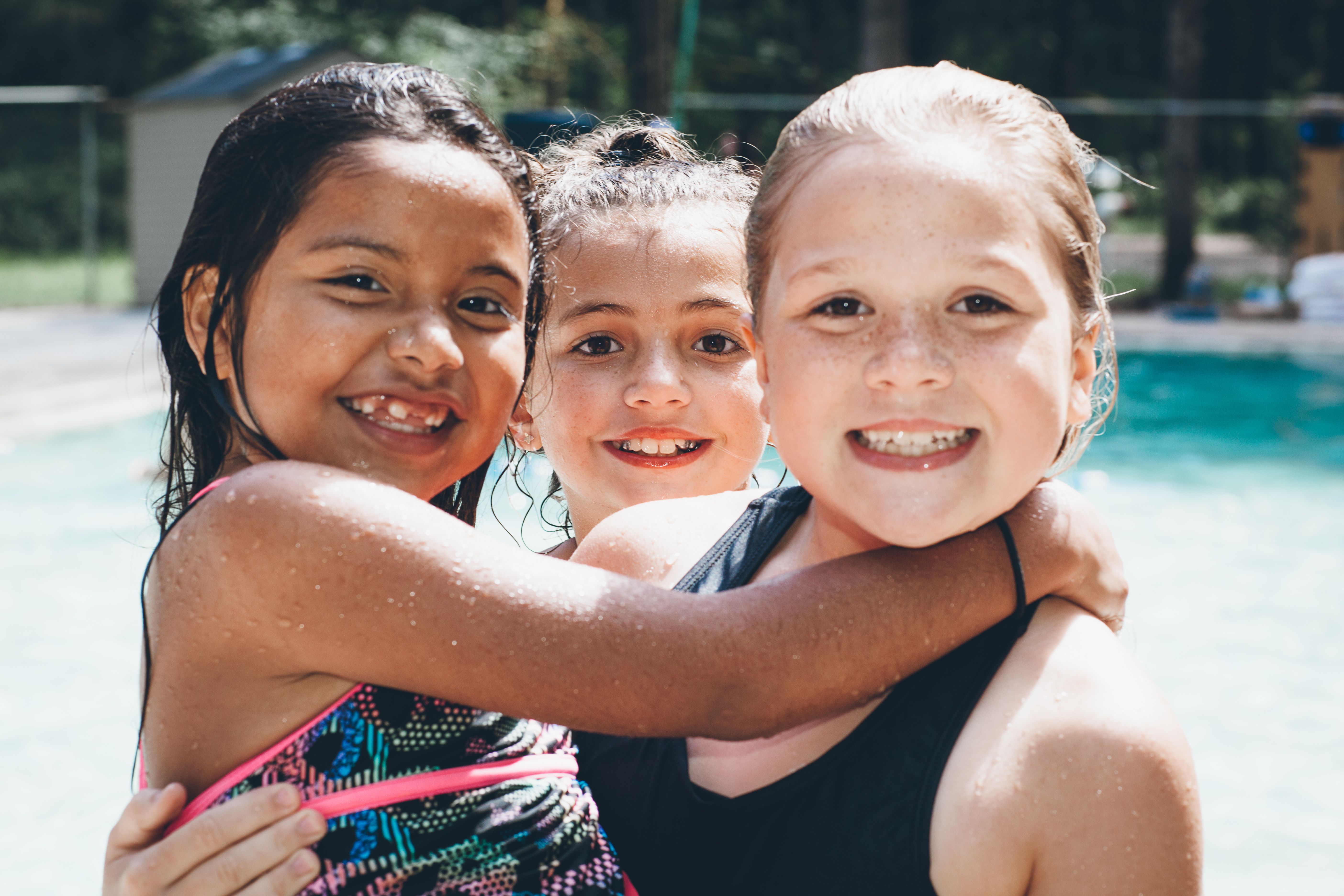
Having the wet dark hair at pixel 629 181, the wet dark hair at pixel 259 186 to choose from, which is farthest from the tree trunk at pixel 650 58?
the wet dark hair at pixel 259 186

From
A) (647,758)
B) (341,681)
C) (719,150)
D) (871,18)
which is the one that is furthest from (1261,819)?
(871,18)

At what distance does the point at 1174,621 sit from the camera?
7258mm

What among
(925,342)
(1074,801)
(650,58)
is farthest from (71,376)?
(1074,801)

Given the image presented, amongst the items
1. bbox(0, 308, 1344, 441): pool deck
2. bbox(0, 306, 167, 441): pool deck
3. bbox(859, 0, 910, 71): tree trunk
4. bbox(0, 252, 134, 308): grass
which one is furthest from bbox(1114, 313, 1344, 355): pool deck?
bbox(0, 252, 134, 308): grass

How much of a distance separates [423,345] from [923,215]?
2.21ft

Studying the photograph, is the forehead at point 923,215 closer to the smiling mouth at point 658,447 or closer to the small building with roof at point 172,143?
the smiling mouth at point 658,447

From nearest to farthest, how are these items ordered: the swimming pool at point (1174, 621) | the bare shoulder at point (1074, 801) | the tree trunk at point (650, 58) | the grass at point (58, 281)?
the bare shoulder at point (1074, 801) < the swimming pool at point (1174, 621) < the tree trunk at point (650, 58) < the grass at point (58, 281)

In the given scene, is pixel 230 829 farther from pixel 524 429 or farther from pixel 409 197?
pixel 524 429

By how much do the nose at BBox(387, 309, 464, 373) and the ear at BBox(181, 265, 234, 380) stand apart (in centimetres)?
26

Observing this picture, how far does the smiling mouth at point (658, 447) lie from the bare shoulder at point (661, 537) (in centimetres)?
35

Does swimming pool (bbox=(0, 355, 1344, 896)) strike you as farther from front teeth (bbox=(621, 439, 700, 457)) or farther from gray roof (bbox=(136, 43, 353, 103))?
gray roof (bbox=(136, 43, 353, 103))

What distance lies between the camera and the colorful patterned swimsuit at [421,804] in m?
1.48

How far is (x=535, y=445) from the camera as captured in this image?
2586 mm

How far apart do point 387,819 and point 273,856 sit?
0.46ft
